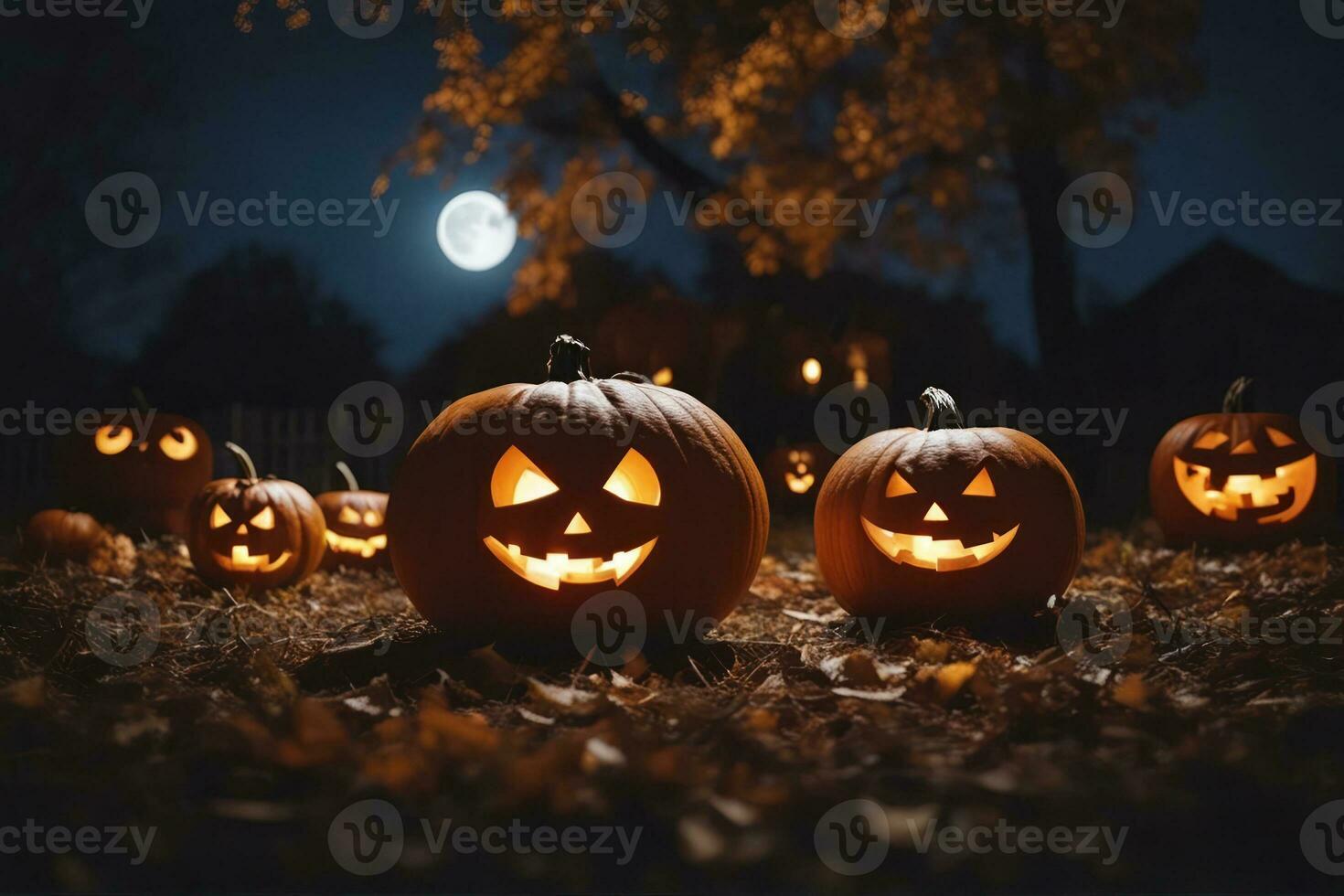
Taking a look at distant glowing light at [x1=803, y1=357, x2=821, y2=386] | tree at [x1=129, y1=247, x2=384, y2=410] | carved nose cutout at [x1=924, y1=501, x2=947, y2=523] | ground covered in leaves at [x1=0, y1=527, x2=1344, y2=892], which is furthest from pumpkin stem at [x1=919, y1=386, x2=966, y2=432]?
tree at [x1=129, y1=247, x2=384, y2=410]

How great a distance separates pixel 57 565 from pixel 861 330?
29.4ft

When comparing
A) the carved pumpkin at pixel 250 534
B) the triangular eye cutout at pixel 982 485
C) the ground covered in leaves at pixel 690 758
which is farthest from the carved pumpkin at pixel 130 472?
the triangular eye cutout at pixel 982 485

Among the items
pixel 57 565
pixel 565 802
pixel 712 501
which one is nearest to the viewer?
pixel 565 802

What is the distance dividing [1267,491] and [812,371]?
6.16 meters

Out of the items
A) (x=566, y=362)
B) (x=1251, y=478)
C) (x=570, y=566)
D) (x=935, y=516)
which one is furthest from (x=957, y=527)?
(x=1251, y=478)

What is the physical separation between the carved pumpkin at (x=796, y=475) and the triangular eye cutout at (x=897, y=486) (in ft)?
22.7

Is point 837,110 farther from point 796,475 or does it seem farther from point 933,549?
point 933,549

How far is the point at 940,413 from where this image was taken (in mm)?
4332

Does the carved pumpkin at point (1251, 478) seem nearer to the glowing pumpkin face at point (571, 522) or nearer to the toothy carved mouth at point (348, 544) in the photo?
the glowing pumpkin face at point (571, 522)

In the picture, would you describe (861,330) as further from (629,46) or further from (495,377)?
(495,377)

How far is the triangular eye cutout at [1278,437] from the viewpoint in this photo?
20.0 feet

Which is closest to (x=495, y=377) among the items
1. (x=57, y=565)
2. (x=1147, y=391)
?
(x=1147, y=391)

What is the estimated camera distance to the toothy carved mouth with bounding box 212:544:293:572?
538 cm

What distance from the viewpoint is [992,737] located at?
2.49 metres
